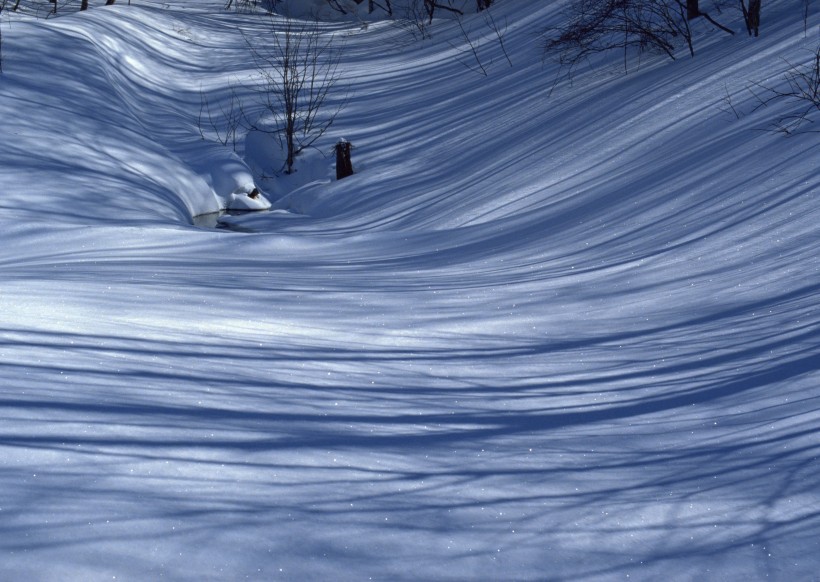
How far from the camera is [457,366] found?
325 centimetres

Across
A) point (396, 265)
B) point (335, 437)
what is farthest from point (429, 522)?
point (396, 265)

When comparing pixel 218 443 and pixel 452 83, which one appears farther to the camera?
pixel 452 83

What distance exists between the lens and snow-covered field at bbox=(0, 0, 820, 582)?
1.88 metres

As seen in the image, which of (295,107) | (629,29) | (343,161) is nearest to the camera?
(629,29)

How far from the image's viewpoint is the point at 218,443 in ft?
7.09

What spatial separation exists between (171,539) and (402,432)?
87cm

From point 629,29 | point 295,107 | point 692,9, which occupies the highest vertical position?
point 692,9

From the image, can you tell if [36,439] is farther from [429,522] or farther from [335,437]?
[429,522]

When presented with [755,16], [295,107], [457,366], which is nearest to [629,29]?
[755,16]

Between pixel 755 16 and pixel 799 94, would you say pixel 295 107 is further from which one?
pixel 799 94

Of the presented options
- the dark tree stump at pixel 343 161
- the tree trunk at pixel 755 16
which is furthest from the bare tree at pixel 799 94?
the dark tree stump at pixel 343 161

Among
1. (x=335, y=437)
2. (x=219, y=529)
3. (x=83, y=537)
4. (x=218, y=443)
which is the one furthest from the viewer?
(x=335, y=437)

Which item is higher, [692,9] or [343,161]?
[692,9]

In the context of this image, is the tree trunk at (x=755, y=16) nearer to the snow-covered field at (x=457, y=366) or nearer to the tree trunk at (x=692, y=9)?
the snow-covered field at (x=457, y=366)
